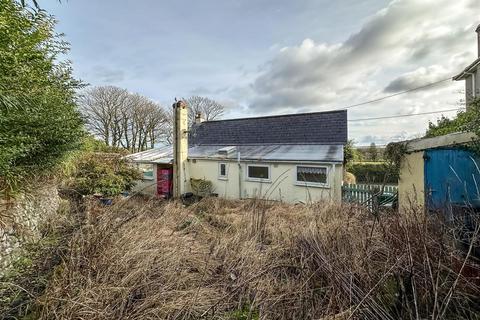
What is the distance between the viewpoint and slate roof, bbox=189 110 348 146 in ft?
51.6

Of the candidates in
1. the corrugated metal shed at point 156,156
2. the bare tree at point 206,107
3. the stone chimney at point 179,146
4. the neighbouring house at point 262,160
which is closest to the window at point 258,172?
the neighbouring house at point 262,160

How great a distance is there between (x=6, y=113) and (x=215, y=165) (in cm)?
1321

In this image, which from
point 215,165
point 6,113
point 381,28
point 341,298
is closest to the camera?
point 341,298

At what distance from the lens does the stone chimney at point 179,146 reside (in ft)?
52.6

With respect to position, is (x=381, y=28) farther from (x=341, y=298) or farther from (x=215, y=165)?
(x=341, y=298)

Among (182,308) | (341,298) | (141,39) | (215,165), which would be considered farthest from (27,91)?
(215,165)

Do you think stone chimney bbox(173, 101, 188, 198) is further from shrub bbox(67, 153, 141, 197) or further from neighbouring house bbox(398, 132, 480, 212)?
neighbouring house bbox(398, 132, 480, 212)

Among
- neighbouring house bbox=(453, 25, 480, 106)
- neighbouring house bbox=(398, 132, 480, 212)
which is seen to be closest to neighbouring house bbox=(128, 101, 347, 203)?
neighbouring house bbox=(398, 132, 480, 212)

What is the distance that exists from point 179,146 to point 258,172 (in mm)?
5248

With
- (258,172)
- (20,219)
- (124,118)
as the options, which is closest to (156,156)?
(258,172)

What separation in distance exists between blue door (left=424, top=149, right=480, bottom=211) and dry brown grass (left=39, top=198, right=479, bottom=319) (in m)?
4.49

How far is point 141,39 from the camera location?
→ 10328 mm

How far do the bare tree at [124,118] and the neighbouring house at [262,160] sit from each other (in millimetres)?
14137

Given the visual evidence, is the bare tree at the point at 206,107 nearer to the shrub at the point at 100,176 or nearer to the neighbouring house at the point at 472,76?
the shrub at the point at 100,176
